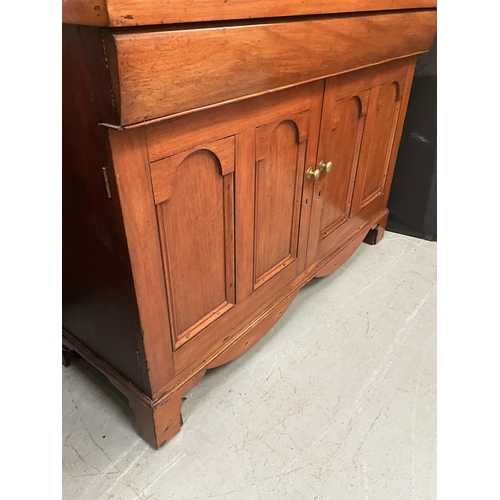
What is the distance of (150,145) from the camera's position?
0.71m

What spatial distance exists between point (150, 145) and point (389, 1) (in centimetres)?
78

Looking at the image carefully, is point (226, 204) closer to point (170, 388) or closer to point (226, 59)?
point (226, 59)

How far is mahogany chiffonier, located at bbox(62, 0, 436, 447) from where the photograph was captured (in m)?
0.63

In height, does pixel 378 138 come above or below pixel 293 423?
above

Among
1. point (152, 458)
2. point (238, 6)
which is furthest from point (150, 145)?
point (152, 458)

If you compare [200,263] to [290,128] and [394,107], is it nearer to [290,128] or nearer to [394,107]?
[290,128]

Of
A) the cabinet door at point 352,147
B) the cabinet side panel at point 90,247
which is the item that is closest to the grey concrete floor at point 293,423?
the cabinet side panel at point 90,247

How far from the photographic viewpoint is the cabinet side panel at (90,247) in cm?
67

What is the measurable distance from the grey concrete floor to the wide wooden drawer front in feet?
2.57

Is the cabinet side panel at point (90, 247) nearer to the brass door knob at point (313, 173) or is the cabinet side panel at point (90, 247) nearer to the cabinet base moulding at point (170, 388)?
the cabinet base moulding at point (170, 388)

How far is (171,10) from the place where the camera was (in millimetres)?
604

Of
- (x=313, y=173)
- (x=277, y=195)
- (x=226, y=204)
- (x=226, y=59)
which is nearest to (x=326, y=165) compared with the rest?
(x=313, y=173)

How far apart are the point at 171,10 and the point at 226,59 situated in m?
0.13

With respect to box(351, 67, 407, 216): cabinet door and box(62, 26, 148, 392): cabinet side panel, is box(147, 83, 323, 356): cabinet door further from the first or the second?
box(351, 67, 407, 216): cabinet door
